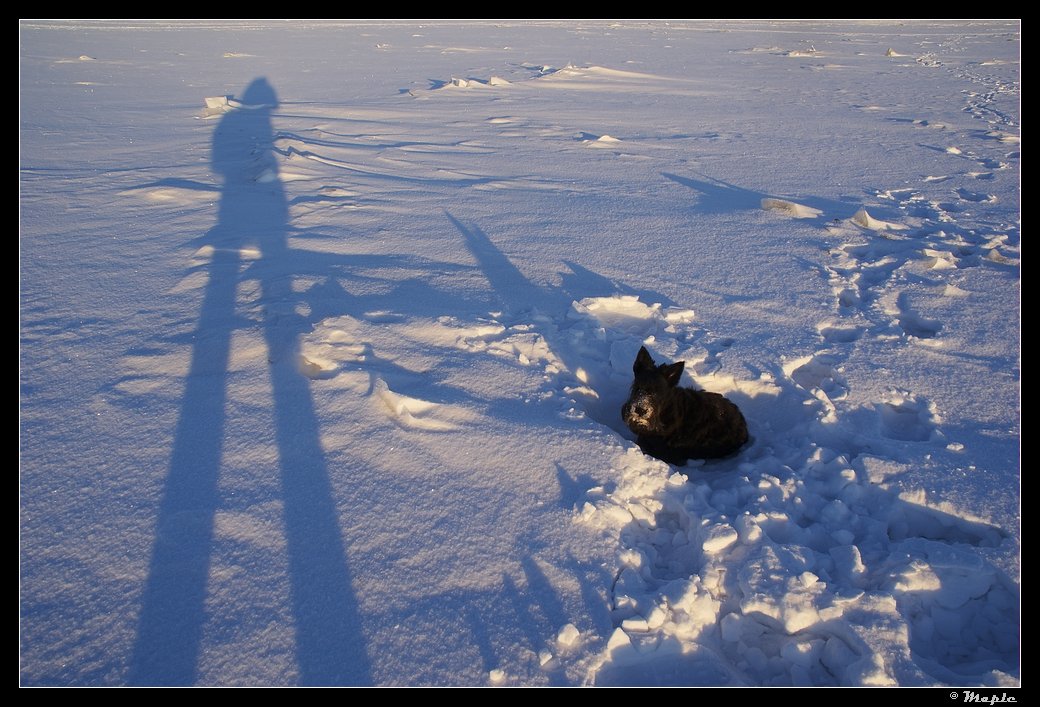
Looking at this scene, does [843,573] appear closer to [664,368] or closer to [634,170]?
[664,368]

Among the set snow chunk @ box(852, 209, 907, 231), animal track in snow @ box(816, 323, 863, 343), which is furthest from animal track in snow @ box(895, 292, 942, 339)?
snow chunk @ box(852, 209, 907, 231)

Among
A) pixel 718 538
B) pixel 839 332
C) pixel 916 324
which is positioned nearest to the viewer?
pixel 718 538

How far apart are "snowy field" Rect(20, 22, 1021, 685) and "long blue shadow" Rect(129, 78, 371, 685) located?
0.6 inches

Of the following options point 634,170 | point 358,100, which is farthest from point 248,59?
point 634,170

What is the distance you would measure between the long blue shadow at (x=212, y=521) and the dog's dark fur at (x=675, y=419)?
6.25 ft

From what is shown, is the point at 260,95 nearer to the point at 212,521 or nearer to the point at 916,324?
the point at 212,521

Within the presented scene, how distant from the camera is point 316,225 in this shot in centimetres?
687

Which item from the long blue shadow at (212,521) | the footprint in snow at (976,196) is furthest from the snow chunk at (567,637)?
the footprint in snow at (976,196)

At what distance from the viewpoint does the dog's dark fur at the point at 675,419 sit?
3.58m

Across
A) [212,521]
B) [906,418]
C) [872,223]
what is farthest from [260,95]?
[906,418]

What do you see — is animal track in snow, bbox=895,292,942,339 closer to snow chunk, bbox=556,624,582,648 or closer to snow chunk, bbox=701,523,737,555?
snow chunk, bbox=701,523,737,555

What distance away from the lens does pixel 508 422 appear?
12.4 ft

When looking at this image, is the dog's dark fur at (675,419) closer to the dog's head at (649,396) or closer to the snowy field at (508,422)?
the dog's head at (649,396)

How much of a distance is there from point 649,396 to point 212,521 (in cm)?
252
